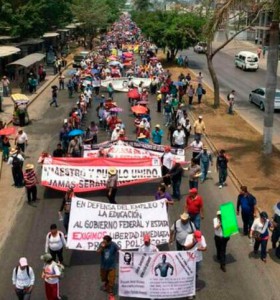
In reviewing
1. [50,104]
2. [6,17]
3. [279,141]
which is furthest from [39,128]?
[6,17]

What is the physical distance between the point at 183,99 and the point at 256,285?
2479 centimetres

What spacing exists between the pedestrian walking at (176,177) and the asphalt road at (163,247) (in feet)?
1.23

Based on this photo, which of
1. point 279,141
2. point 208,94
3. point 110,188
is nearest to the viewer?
point 110,188

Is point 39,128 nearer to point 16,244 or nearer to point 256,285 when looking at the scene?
point 16,244

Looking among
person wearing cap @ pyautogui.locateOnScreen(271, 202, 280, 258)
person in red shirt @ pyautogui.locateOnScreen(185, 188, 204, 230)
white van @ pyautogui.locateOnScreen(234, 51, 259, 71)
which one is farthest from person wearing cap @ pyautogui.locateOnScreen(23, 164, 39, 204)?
white van @ pyautogui.locateOnScreen(234, 51, 259, 71)

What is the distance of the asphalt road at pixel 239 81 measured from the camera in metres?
31.1

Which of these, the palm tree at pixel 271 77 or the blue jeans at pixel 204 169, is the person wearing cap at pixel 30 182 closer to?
the blue jeans at pixel 204 169

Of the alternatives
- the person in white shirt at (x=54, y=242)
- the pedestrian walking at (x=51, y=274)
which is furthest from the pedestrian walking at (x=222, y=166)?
the pedestrian walking at (x=51, y=274)

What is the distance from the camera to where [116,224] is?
1302 centimetres

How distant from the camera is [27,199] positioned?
17250 millimetres

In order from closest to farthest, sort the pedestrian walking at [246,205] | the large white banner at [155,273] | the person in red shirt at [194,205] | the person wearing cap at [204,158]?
the large white banner at [155,273], the person in red shirt at [194,205], the pedestrian walking at [246,205], the person wearing cap at [204,158]

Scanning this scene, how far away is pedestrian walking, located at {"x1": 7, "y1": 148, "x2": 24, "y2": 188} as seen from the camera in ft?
58.8

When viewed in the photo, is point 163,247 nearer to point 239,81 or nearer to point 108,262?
point 108,262

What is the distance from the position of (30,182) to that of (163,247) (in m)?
5.37
